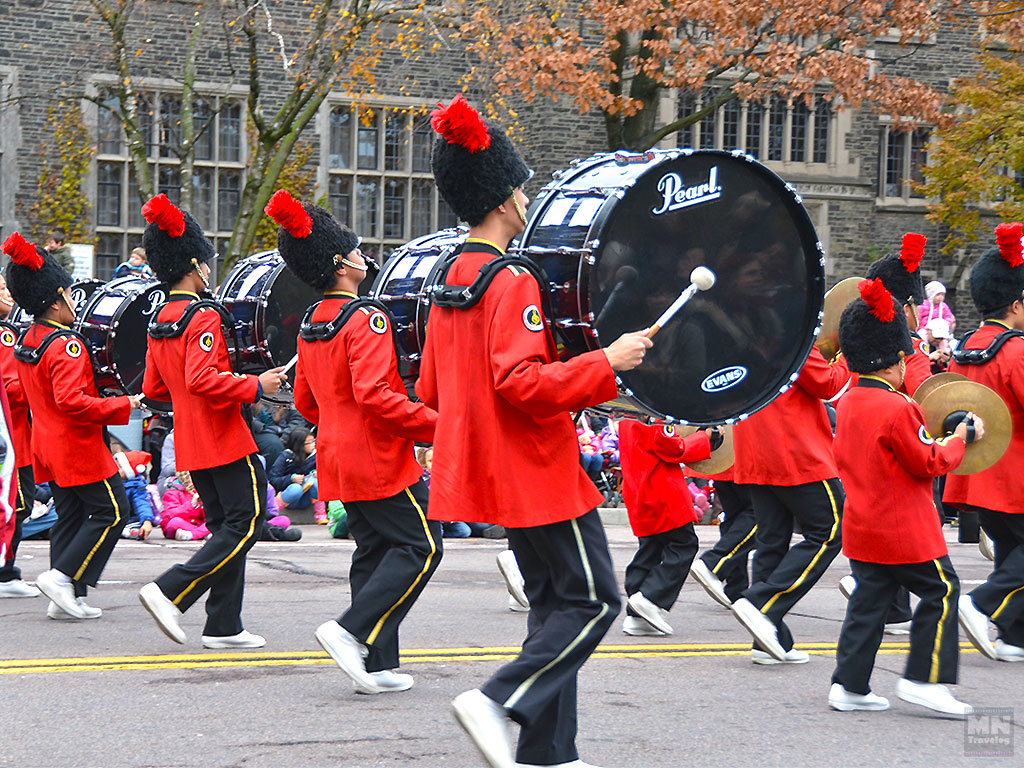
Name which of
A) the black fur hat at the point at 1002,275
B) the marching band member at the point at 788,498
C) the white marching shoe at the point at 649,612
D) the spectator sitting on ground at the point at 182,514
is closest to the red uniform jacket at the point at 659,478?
the white marching shoe at the point at 649,612

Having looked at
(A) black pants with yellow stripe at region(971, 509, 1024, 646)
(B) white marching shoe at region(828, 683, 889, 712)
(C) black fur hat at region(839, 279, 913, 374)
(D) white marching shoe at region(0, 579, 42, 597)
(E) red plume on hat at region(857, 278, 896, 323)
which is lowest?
(D) white marching shoe at region(0, 579, 42, 597)

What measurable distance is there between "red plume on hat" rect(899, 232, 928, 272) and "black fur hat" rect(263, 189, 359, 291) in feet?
9.07

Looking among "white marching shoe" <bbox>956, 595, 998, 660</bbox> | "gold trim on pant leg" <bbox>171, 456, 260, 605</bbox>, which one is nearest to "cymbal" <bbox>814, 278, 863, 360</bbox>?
"white marching shoe" <bbox>956, 595, 998, 660</bbox>

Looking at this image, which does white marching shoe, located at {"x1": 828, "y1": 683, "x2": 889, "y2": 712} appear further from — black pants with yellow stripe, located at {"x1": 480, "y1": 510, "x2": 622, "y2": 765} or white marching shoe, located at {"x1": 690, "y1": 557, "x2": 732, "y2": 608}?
white marching shoe, located at {"x1": 690, "y1": 557, "x2": 732, "y2": 608}

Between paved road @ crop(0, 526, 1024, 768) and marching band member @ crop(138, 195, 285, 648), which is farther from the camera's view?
marching band member @ crop(138, 195, 285, 648)

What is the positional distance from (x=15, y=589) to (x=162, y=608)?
9.07 ft

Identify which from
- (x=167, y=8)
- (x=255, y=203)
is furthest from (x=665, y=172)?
(x=167, y=8)

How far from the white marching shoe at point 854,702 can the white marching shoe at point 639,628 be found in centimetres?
217

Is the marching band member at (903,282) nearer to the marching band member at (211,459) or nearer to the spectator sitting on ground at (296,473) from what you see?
the marching band member at (211,459)

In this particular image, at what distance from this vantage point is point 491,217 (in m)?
5.18

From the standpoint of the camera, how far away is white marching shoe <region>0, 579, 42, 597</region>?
9.63 m

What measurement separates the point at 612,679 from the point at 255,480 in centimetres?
217

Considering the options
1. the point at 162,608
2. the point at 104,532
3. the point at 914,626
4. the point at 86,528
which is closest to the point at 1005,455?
the point at 914,626

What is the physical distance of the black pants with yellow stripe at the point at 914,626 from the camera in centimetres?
620
